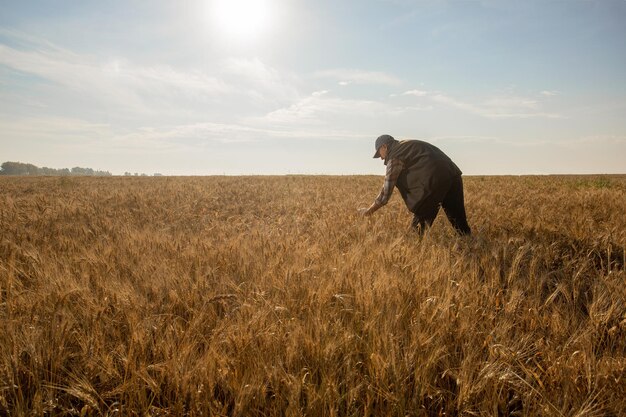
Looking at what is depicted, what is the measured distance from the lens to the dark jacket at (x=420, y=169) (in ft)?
15.8

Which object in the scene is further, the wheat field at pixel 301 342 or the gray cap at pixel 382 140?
the gray cap at pixel 382 140

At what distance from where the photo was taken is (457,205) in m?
5.24

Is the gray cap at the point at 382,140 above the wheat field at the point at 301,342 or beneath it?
above

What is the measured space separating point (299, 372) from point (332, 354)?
0.60 feet

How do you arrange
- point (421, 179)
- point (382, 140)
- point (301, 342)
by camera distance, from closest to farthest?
point (301, 342) < point (421, 179) < point (382, 140)

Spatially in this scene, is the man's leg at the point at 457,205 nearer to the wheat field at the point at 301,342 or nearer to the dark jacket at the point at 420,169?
the dark jacket at the point at 420,169

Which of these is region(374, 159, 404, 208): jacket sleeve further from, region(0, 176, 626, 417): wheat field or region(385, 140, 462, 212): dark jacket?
region(0, 176, 626, 417): wheat field

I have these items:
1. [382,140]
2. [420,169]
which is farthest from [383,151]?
[420,169]

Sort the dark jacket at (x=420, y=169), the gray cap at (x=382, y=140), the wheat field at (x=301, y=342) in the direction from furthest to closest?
1. the gray cap at (x=382, y=140)
2. the dark jacket at (x=420, y=169)
3. the wheat field at (x=301, y=342)

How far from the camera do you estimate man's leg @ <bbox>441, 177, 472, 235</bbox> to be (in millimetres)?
5211

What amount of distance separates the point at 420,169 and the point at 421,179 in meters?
0.16

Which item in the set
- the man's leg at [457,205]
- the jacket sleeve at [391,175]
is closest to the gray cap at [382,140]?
the jacket sleeve at [391,175]

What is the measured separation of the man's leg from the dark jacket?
21 cm

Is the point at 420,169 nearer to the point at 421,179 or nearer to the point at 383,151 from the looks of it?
the point at 421,179
